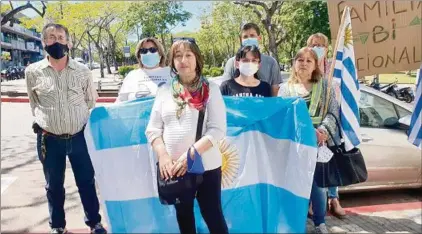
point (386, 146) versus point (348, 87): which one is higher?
point (348, 87)

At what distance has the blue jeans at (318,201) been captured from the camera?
3.27 metres

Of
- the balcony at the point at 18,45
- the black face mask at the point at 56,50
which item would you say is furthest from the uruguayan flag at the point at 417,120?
the balcony at the point at 18,45

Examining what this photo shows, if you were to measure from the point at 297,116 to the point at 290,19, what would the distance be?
15.8 meters

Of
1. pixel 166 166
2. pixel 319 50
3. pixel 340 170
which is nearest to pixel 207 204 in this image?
pixel 166 166

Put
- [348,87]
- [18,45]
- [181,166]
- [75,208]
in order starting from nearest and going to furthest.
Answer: [181,166]
[348,87]
[75,208]
[18,45]

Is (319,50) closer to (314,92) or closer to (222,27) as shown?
(314,92)

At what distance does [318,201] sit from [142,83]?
1744mm

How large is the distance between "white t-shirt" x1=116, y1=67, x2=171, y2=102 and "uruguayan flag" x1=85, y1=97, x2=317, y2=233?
0.70 feet

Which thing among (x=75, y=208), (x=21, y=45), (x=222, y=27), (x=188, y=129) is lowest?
(x=75, y=208)

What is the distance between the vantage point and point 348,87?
3.27 m

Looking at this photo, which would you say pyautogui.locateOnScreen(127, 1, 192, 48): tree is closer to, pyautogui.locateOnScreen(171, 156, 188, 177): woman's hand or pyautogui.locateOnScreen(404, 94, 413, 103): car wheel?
pyautogui.locateOnScreen(404, 94, 413, 103): car wheel

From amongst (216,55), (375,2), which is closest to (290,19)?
(375,2)

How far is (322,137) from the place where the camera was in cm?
306

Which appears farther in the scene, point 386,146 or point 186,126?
point 386,146
